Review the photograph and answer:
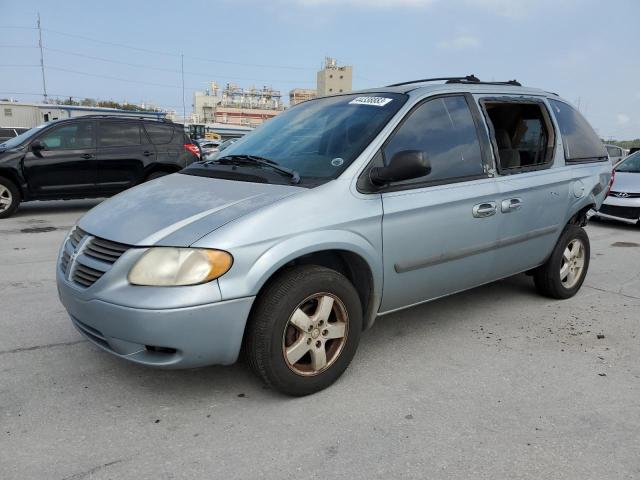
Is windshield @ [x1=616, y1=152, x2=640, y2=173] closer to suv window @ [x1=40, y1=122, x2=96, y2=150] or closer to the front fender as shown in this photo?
the front fender

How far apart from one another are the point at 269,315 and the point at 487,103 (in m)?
2.46

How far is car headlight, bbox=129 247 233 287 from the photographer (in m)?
2.45

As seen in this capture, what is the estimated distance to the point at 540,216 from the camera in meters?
4.13

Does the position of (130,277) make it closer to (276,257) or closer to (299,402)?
(276,257)

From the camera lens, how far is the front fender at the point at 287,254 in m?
2.50

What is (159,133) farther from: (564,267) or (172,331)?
(172,331)

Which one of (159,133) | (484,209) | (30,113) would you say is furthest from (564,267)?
(30,113)

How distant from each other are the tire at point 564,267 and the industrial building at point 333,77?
361 feet

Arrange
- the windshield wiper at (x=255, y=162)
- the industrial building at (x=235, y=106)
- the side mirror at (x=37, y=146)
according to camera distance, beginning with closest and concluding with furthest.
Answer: the windshield wiper at (x=255, y=162)
the side mirror at (x=37, y=146)
the industrial building at (x=235, y=106)

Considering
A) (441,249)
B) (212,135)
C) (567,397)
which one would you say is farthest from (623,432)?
(212,135)

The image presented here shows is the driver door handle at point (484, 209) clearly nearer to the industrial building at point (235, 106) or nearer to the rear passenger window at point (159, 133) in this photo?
the rear passenger window at point (159, 133)

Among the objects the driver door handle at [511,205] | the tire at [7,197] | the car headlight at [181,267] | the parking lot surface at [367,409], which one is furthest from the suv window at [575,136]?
the tire at [7,197]

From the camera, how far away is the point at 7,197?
28.3 ft

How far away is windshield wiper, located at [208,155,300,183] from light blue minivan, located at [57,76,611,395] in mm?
16
